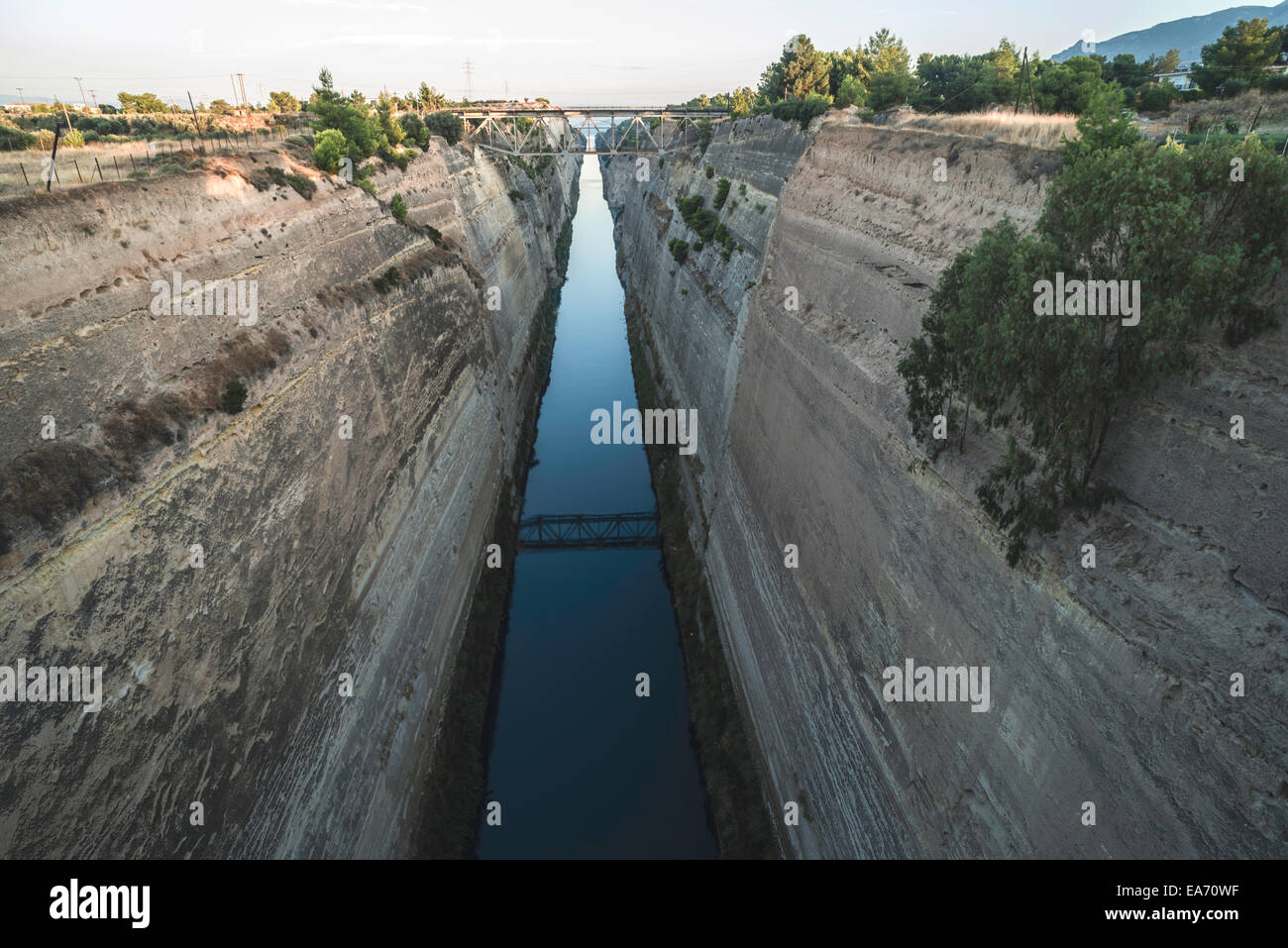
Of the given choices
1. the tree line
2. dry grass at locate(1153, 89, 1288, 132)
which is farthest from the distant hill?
dry grass at locate(1153, 89, 1288, 132)

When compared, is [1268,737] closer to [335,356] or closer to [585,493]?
[335,356]

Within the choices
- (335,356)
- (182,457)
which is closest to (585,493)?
(335,356)

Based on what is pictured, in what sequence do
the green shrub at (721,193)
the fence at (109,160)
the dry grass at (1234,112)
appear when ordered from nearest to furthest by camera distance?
the fence at (109,160)
the dry grass at (1234,112)
the green shrub at (721,193)

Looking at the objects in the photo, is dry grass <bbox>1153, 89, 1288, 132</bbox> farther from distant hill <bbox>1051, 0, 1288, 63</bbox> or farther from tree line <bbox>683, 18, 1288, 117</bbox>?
distant hill <bbox>1051, 0, 1288, 63</bbox>

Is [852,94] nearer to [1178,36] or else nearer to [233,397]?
[233,397]

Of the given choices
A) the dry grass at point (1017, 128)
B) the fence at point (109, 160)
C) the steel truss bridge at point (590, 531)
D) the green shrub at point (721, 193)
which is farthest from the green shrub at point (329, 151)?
the green shrub at point (721, 193)

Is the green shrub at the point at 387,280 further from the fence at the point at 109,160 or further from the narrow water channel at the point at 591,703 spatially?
the narrow water channel at the point at 591,703
